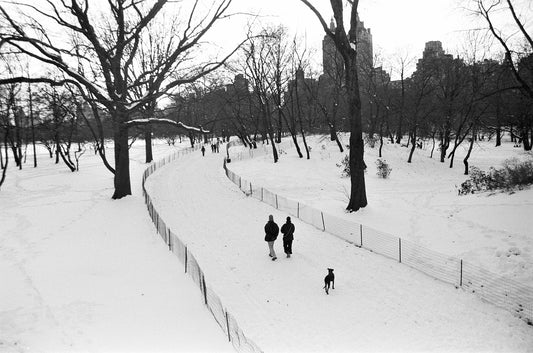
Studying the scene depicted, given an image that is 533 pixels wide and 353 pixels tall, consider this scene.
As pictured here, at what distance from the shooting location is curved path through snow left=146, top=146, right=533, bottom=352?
7.79m

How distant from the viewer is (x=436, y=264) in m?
11.2

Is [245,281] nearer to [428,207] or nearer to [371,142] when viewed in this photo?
[428,207]

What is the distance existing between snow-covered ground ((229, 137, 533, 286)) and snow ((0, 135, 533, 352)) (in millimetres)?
84

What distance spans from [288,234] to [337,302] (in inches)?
128

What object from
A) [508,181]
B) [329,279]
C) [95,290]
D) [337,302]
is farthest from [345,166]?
[95,290]

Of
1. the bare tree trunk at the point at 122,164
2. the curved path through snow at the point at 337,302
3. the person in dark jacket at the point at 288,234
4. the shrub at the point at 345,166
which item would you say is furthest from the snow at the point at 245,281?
the shrub at the point at 345,166

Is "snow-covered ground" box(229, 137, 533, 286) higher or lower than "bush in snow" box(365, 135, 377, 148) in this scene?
lower

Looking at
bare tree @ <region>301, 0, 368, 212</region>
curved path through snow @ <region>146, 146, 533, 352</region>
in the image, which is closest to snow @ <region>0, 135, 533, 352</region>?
curved path through snow @ <region>146, 146, 533, 352</region>

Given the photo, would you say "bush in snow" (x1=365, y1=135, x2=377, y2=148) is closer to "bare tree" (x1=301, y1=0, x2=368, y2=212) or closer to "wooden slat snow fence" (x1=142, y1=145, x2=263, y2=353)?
"bare tree" (x1=301, y1=0, x2=368, y2=212)

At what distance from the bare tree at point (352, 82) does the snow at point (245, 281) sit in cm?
117

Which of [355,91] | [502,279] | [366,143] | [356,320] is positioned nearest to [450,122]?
[366,143]

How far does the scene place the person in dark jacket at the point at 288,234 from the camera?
1202cm

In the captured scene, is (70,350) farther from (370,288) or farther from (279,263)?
(370,288)

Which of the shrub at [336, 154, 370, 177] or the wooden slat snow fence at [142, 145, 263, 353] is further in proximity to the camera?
the shrub at [336, 154, 370, 177]
